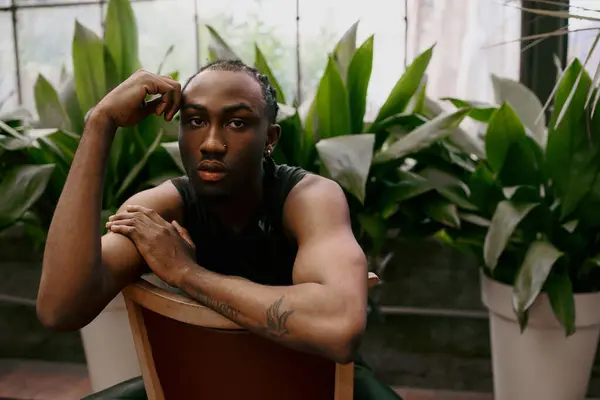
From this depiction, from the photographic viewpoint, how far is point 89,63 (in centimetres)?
179

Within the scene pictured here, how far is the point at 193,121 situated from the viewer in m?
1.11

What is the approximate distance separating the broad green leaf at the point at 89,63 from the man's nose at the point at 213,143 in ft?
2.74

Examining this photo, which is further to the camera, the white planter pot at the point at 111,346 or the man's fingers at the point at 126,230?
the white planter pot at the point at 111,346

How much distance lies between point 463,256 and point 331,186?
1082mm

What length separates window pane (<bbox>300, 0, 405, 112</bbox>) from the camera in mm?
2240

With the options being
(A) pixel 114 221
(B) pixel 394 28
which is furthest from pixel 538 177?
(A) pixel 114 221

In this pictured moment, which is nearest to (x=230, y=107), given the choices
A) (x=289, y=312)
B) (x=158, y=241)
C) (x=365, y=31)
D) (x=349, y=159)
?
(x=158, y=241)

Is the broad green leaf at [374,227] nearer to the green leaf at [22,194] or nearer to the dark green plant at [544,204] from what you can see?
the dark green plant at [544,204]

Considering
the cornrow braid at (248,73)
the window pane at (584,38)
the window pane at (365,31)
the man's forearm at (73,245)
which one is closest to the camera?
the man's forearm at (73,245)

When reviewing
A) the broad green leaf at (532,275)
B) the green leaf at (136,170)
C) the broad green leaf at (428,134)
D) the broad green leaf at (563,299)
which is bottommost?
the broad green leaf at (563,299)

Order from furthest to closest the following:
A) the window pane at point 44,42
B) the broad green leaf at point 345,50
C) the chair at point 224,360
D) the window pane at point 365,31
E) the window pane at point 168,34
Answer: the window pane at point 44,42 → the window pane at point 168,34 → the window pane at point 365,31 → the broad green leaf at point 345,50 → the chair at point 224,360

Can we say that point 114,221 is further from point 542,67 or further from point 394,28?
point 542,67

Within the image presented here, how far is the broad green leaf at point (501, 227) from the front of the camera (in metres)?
1.53

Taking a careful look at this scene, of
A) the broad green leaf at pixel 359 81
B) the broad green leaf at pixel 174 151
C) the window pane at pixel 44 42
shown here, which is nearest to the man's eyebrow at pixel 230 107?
the broad green leaf at pixel 174 151
